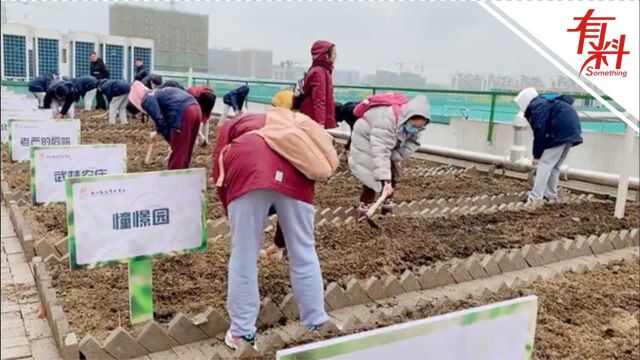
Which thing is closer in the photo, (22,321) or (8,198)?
(22,321)

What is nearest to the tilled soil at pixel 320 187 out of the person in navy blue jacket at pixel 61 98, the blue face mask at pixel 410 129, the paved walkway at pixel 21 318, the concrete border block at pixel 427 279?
the paved walkway at pixel 21 318

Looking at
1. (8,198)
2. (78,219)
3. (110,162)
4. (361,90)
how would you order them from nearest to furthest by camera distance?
(78,219), (110,162), (8,198), (361,90)

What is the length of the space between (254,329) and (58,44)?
20976 mm

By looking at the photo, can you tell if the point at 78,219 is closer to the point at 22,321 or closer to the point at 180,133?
the point at 22,321

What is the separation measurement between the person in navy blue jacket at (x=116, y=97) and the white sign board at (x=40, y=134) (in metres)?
4.74

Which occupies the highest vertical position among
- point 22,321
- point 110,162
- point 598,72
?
point 598,72

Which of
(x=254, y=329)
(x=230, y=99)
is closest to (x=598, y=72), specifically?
(x=254, y=329)

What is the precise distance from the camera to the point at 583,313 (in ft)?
11.0

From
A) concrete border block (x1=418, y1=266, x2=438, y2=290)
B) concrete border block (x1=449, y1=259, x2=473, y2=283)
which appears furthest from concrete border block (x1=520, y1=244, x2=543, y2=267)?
concrete border block (x1=418, y1=266, x2=438, y2=290)

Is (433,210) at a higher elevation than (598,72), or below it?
below

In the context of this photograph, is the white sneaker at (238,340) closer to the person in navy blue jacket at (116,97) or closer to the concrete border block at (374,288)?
the concrete border block at (374,288)

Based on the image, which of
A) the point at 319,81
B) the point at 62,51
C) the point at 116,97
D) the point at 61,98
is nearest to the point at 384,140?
the point at 319,81

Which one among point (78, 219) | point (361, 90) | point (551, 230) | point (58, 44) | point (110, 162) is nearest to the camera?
point (78, 219)

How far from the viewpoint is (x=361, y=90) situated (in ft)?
37.8
